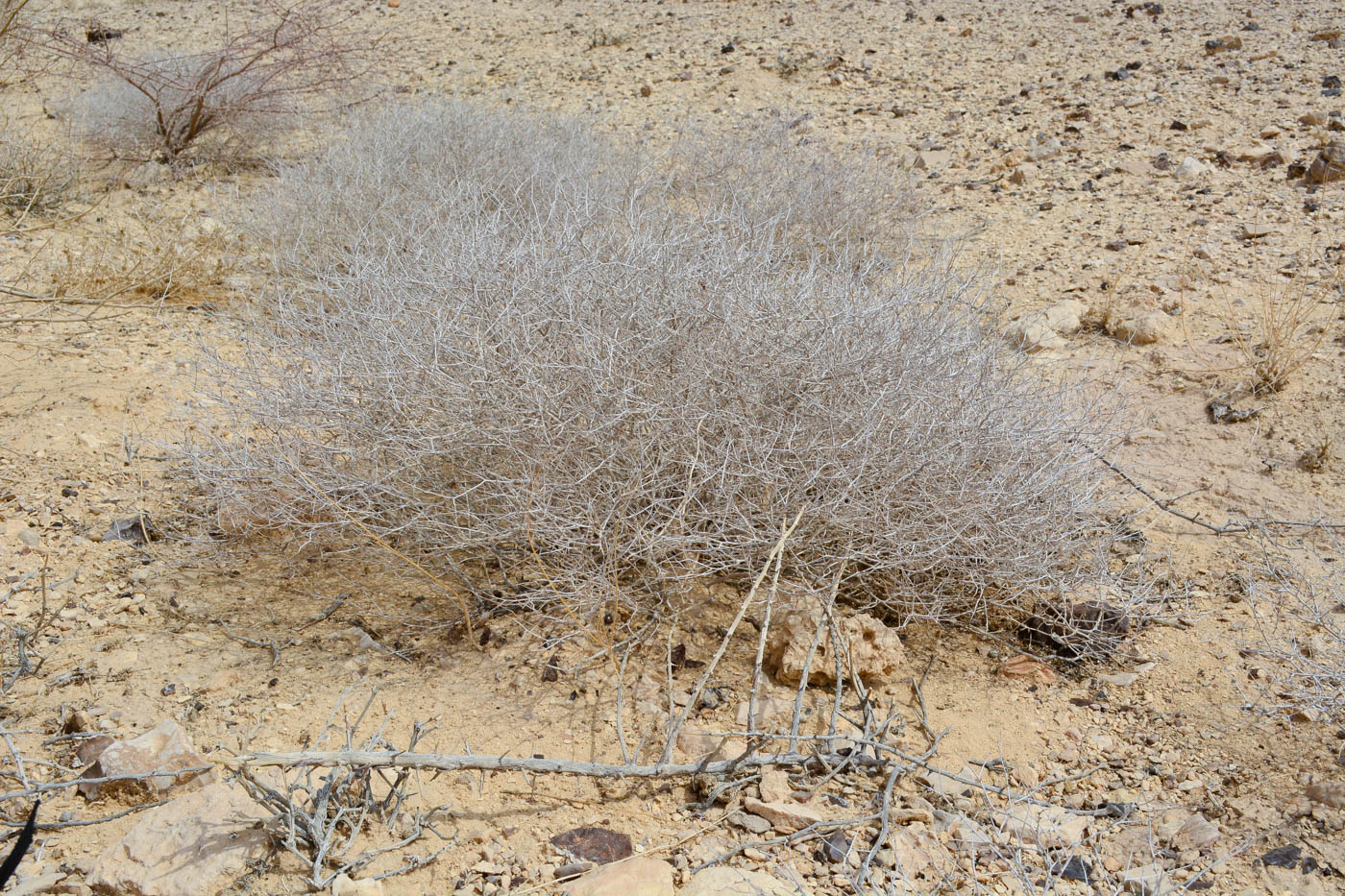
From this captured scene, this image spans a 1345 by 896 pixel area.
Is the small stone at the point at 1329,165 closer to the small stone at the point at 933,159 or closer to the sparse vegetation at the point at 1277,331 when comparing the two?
the sparse vegetation at the point at 1277,331

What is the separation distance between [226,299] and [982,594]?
344 centimetres

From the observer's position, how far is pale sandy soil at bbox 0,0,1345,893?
1.97 metres

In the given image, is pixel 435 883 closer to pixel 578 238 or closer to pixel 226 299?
pixel 578 238

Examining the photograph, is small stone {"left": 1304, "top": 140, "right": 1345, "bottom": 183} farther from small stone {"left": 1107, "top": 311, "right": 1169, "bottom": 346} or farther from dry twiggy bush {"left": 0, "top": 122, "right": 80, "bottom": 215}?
dry twiggy bush {"left": 0, "top": 122, "right": 80, "bottom": 215}

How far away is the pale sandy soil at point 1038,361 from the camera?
1.97 meters

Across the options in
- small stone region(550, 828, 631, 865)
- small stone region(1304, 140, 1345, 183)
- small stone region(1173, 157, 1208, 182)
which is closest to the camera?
small stone region(550, 828, 631, 865)

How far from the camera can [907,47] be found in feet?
23.3

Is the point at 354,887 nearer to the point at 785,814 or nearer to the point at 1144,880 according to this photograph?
the point at 785,814

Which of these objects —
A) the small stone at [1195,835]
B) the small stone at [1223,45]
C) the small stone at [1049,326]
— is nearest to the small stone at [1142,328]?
the small stone at [1049,326]

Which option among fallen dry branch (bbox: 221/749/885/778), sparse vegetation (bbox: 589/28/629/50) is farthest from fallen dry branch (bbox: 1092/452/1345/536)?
sparse vegetation (bbox: 589/28/629/50)

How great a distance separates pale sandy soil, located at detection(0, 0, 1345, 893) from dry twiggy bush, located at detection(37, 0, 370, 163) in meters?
0.32

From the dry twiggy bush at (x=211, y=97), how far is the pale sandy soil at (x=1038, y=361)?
32 cm

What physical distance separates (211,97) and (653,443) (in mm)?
5029

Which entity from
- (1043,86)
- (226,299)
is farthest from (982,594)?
(1043,86)
